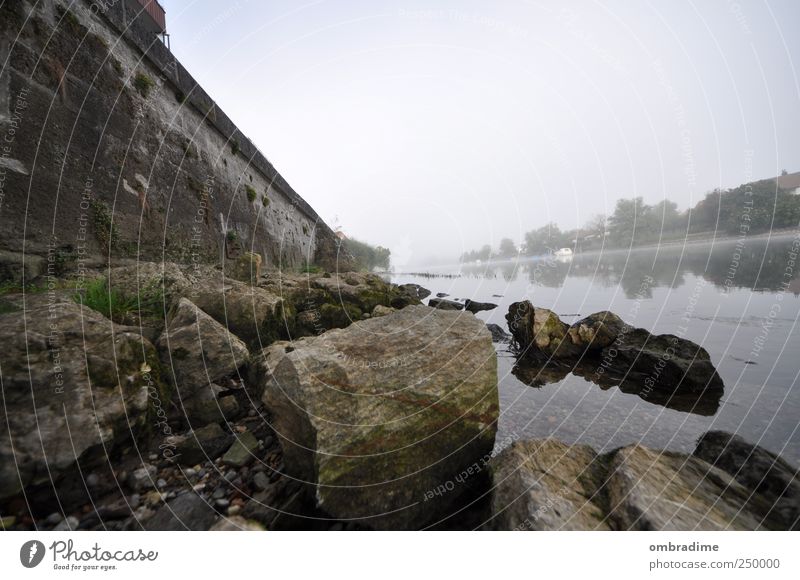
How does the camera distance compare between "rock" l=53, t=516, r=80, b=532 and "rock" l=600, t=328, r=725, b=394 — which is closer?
"rock" l=53, t=516, r=80, b=532

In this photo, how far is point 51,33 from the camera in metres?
5.28

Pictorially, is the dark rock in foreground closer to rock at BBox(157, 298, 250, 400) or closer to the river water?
the river water

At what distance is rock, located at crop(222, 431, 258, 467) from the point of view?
306 cm

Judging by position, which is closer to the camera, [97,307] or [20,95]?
[97,307]

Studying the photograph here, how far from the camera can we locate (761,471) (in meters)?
2.91

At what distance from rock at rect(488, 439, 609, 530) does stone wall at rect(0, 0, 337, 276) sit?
7.58 metres

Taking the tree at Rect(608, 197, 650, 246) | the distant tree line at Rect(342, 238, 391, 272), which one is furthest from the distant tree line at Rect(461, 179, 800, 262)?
the distant tree line at Rect(342, 238, 391, 272)

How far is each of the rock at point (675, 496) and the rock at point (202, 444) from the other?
384 centimetres

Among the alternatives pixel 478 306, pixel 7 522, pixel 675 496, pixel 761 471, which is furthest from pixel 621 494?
pixel 478 306

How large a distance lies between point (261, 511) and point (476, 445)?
214cm

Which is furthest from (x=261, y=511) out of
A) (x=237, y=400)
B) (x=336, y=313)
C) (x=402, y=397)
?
(x=336, y=313)

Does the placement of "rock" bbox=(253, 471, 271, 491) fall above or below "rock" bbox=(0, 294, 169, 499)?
below
